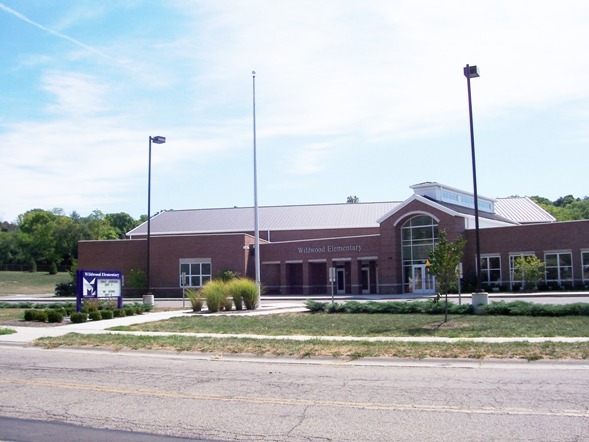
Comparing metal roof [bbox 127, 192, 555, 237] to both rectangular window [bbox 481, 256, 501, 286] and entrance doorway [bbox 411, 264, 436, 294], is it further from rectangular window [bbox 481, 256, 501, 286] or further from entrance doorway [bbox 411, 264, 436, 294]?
rectangular window [bbox 481, 256, 501, 286]

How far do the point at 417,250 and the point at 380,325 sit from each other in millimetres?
29046

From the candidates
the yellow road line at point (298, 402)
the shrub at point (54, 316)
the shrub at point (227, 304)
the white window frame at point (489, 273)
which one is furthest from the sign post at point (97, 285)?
the white window frame at point (489, 273)

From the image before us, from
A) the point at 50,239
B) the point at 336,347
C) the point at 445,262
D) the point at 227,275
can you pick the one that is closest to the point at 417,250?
the point at 227,275

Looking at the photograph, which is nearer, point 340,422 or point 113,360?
point 340,422

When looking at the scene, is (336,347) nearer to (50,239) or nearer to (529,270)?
(529,270)

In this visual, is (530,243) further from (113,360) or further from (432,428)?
(432,428)

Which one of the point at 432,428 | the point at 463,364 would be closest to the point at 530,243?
the point at 463,364

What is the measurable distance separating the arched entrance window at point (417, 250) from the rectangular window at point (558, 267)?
25.9 ft

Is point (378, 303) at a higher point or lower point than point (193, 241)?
lower

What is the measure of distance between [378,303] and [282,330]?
8.46 meters

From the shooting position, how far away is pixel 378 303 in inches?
1036

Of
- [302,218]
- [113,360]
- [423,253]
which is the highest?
[302,218]

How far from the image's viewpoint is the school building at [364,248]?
43.6m

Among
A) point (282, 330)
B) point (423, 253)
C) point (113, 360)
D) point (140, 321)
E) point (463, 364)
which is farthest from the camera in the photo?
point (423, 253)
